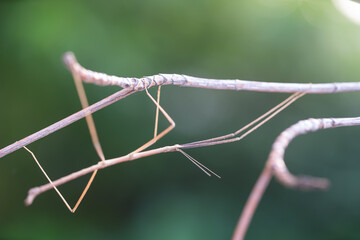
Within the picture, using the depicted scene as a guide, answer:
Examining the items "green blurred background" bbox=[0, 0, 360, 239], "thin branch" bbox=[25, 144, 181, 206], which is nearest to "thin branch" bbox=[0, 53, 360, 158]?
"thin branch" bbox=[25, 144, 181, 206]

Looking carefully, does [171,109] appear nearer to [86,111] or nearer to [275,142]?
[86,111]

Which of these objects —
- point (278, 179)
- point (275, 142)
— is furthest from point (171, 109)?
point (278, 179)

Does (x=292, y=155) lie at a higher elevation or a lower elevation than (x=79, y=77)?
lower

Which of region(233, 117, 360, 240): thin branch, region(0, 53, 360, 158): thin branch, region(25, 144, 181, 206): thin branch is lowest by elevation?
region(25, 144, 181, 206): thin branch

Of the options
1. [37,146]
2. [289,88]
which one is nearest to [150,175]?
[37,146]

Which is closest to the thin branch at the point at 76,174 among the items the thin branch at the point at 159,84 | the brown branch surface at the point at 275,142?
the brown branch surface at the point at 275,142

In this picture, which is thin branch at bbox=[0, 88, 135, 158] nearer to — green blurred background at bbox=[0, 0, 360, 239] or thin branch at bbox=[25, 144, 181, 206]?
thin branch at bbox=[25, 144, 181, 206]

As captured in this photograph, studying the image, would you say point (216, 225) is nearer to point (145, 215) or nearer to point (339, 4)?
point (145, 215)

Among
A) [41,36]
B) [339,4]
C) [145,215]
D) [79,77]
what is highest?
[339,4]
